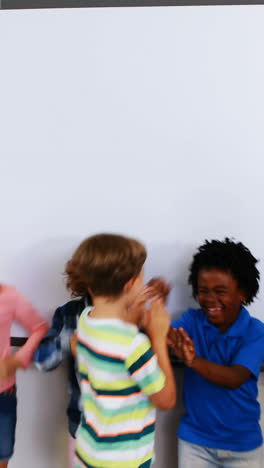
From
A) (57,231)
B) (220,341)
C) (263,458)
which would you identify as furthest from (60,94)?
(263,458)

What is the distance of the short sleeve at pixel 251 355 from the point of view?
1.23 m

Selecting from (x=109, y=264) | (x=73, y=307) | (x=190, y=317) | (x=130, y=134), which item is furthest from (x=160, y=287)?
(x=130, y=134)

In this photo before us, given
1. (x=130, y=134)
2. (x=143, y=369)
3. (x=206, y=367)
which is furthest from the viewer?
(x=130, y=134)

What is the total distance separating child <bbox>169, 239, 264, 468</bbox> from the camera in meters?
1.27

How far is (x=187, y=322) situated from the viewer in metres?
1.37

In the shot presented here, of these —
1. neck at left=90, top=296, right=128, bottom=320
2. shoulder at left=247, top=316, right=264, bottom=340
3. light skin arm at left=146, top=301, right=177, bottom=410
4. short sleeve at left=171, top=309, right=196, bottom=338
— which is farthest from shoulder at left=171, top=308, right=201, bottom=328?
neck at left=90, top=296, right=128, bottom=320

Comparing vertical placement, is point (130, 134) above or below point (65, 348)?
above

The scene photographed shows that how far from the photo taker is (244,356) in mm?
1237

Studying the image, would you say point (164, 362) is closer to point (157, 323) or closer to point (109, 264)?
point (157, 323)

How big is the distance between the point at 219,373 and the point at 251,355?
102mm

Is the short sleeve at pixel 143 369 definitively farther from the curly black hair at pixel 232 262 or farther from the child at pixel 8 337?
the child at pixel 8 337

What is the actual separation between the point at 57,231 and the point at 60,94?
1.40ft

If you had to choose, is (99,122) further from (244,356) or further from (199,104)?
(244,356)

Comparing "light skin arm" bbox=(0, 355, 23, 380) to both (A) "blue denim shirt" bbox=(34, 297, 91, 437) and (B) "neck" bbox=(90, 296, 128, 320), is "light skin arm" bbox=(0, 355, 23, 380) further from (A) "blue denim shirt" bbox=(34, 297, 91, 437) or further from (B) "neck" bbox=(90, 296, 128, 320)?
(B) "neck" bbox=(90, 296, 128, 320)
